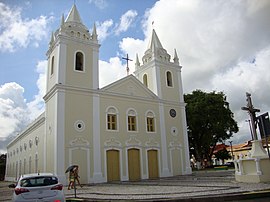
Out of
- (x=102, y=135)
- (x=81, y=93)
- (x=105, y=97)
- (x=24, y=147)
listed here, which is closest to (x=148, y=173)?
(x=102, y=135)

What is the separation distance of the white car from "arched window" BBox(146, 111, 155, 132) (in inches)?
662

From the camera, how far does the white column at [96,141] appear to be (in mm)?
20405

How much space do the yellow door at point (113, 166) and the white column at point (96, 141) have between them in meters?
0.91

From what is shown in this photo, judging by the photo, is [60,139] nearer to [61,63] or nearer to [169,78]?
[61,63]

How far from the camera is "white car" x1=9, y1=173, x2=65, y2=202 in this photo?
26.1 ft

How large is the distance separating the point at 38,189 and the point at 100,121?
13.8 metres

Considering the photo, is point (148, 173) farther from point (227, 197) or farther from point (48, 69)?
point (227, 197)

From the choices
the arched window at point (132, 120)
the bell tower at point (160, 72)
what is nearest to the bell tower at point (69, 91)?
the arched window at point (132, 120)

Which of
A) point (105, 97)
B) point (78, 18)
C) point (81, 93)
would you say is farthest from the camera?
point (78, 18)

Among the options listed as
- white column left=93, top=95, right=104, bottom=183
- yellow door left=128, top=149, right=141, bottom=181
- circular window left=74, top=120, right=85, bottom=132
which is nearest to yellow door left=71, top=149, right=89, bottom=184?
white column left=93, top=95, right=104, bottom=183

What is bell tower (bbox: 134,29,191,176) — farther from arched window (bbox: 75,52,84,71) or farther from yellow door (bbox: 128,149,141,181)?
arched window (bbox: 75,52,84,71)

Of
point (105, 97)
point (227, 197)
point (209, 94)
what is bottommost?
point (227, 197)

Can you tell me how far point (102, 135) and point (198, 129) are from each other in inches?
692

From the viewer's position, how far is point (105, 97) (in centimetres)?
2283
